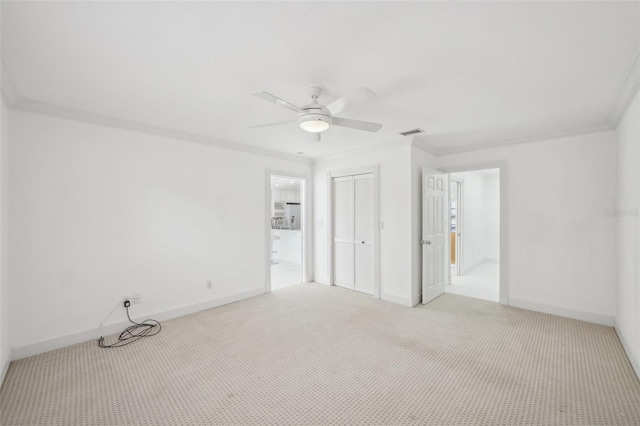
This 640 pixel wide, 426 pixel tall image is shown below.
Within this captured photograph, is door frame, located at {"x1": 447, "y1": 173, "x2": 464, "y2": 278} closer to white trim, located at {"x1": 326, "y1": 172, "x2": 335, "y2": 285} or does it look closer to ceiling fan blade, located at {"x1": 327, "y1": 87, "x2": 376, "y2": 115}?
white trim, located at {"x1": 326, "y1": 172, "x2": 335, "y2": 285}

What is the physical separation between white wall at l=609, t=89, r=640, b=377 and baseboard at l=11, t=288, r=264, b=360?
4.45 meters

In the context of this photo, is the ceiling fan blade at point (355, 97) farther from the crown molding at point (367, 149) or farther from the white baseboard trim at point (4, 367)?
the white baseboard trim at point (4, 367)

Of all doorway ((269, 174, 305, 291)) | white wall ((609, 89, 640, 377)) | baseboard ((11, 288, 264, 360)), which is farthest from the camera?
doorway ((269, 174, 305, 291))

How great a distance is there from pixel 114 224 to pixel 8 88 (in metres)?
1.47

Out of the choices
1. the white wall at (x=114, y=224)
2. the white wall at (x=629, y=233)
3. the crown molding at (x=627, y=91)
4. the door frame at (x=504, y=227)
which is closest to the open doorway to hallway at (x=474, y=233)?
the door frame at (x=504, y=227)

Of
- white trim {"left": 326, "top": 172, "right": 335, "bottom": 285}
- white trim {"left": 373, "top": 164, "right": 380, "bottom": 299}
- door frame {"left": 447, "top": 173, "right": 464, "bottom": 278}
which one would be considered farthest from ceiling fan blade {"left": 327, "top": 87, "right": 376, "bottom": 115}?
door frame {"left": 447, "top": 173, "right": 464, "bottom": 278}

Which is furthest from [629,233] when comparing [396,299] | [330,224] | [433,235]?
[330,224]

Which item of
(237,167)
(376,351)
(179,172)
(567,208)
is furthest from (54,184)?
(567,208)

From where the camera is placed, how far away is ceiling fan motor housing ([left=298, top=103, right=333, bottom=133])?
7.45 feet

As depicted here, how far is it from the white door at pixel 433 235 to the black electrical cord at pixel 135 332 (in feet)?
11.9

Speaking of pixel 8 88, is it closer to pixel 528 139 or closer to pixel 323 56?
pixel 323 56

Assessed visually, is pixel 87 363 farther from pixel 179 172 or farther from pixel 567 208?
pixel 567 208

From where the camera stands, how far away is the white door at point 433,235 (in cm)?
414

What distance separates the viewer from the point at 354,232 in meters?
4.83
